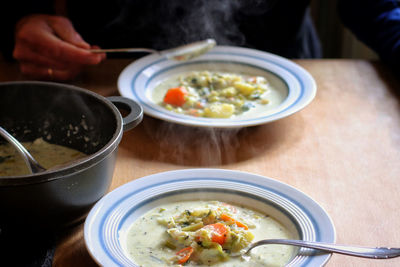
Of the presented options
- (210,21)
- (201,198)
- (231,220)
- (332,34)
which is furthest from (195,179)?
(332,34)

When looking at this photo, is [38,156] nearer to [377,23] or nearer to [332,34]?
[377,23]

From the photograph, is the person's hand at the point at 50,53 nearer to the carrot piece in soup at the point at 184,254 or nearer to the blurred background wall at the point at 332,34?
the carrot piece in soup at the point at 184,254

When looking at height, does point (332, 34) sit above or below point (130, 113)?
below

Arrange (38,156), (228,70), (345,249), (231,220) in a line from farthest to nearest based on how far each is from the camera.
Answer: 1. (228,70)
2. (38,156)
3. (231,220)
4. (345,249)

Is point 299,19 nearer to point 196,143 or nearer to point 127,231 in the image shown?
point 196,143

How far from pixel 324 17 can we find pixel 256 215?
276cm

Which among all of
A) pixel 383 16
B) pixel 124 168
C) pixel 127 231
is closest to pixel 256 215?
pixel 127 231

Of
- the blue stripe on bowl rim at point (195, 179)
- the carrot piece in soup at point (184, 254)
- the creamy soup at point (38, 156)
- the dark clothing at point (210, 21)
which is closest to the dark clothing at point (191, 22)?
the dark clothing at point (210, 21)

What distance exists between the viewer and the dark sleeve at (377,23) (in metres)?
1.99

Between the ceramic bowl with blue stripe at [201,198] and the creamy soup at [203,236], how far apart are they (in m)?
0.02

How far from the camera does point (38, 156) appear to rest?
125cm

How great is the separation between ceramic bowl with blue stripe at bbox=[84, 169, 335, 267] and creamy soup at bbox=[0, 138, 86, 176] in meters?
0.25

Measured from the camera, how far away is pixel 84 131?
1226 millimetres

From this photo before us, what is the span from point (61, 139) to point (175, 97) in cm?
45
